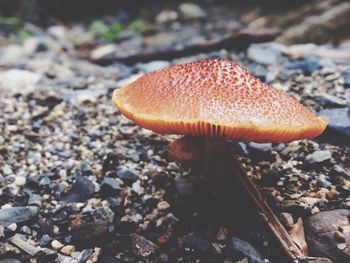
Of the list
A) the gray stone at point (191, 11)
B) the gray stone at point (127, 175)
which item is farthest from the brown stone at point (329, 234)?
the gray stone at point (191, 11)

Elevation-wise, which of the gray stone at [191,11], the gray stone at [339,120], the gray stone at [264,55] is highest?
the gray stone at [339,120]

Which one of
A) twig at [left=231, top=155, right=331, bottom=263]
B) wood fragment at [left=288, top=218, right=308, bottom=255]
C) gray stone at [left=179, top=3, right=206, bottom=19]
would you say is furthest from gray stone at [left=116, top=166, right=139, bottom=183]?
gray stone at [left=179, top=3, right=206, bottom=19]

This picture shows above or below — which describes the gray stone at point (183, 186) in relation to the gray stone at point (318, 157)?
below

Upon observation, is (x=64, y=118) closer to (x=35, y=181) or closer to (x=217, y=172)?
Answer: (x=35, y=181)

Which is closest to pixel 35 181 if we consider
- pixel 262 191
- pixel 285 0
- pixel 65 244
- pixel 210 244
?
pixel 65 244

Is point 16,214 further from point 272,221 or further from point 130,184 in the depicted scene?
point 272,221

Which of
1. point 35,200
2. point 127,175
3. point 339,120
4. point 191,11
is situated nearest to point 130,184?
point 127,175

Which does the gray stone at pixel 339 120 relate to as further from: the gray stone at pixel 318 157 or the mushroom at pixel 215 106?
the mushroom at pixel 215 106

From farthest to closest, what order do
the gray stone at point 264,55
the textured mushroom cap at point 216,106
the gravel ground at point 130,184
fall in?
1. the gray stone at point 264,55
2. the gravel ground at point 130,184
3. the textured mushroom cap at point 216,106

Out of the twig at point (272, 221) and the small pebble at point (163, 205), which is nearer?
the twig at point (272, 221)
